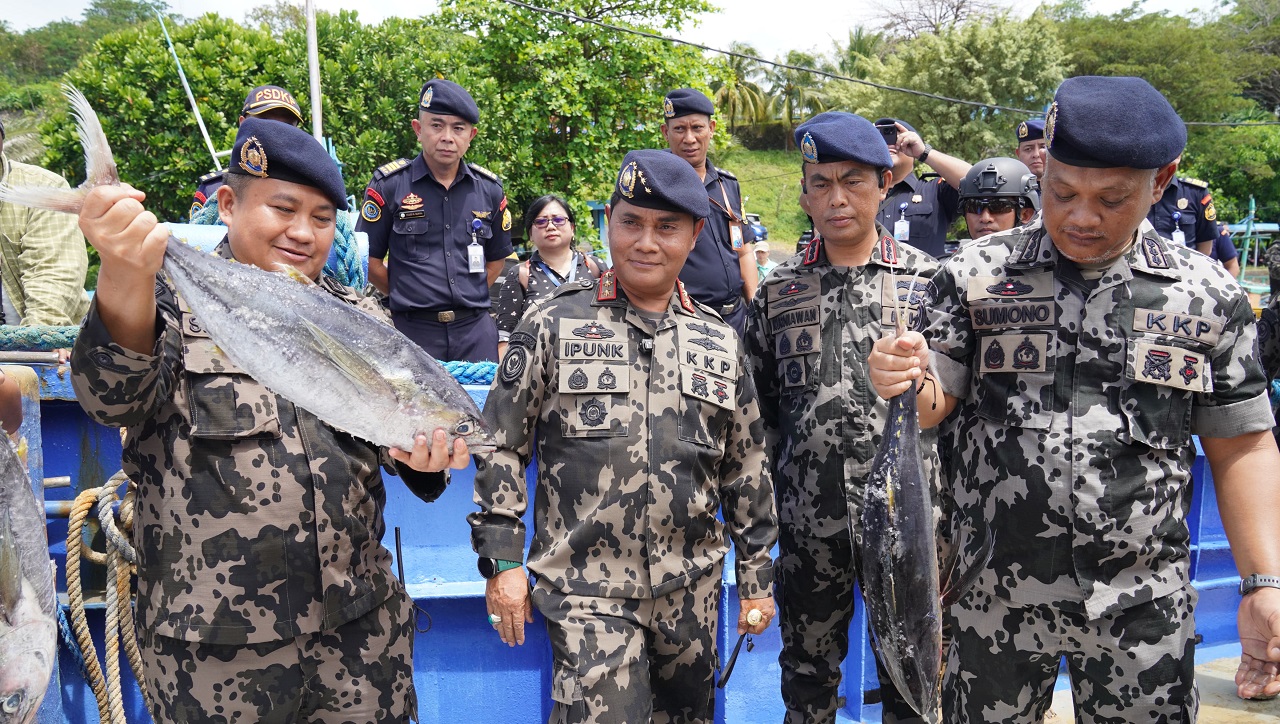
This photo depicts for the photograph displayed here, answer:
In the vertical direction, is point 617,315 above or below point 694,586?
above

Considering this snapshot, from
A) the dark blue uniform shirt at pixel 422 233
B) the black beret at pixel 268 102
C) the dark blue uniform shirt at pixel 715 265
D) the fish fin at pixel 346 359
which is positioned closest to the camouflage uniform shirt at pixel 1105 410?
the fish fin at pixel 346 359

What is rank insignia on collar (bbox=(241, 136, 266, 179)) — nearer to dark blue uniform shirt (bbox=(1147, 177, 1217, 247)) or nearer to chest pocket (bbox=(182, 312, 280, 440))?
chest pocket (bbox=(182, 312, 280, 440))

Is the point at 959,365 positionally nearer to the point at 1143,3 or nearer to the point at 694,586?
the point at 694,586

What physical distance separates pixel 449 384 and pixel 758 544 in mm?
1441

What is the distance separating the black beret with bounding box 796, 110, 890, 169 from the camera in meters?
3.54

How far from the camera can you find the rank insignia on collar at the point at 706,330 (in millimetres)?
3301

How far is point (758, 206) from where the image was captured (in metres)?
42.0

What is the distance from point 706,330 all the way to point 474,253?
3.25 metres

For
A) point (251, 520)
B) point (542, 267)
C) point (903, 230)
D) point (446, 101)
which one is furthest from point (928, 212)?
point (251, 520)

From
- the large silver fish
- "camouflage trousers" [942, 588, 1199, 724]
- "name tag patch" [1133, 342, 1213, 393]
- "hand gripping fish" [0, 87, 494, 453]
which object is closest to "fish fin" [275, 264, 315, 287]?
"hand gripping fish" [0, 87, 494, 453]

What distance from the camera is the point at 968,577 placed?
290 centimetres

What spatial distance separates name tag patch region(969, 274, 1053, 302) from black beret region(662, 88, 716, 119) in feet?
10.3

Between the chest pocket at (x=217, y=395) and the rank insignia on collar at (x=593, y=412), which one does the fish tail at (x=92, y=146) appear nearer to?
the chest pocket at (x=217, y=395)

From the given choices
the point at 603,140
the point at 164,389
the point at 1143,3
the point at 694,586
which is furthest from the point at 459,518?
the point at 1143,3
